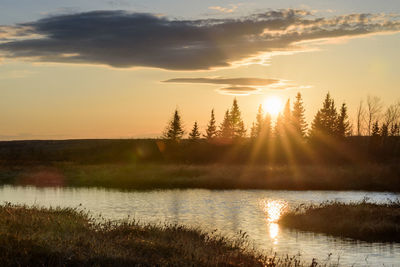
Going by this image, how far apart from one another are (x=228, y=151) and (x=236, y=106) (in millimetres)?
35616

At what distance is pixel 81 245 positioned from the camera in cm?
1481

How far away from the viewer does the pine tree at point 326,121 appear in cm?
9406

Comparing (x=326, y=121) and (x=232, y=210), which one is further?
(x=326, y=121)

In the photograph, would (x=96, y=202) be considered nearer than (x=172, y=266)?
No

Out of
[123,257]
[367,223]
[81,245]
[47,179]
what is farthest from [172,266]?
[47,179]

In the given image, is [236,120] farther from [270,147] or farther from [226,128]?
[270,147]

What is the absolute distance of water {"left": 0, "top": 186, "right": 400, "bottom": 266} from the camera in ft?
70.2

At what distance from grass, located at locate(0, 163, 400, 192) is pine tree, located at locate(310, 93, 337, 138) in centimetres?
3333

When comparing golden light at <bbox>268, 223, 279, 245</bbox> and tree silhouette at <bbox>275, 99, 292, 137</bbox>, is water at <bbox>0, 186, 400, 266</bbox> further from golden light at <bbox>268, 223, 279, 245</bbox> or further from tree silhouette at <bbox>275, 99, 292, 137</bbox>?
tree silhouette at <bbox>275, 99, 292, 137</bbox>

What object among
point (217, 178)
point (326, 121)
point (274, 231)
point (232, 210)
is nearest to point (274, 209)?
point (232, 210)

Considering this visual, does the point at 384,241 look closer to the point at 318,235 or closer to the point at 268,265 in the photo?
the point at 318,235

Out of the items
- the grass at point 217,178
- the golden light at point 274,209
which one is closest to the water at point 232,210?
the golden light at point 274,209

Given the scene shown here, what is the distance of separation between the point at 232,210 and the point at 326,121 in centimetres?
6544

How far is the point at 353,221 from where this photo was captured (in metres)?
26.9
